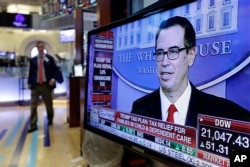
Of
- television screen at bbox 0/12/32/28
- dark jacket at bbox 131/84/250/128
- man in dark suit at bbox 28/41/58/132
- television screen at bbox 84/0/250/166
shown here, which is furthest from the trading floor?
television screen at bbox 0/12/32/28

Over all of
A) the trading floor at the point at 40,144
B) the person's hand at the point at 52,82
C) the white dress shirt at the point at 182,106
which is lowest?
the trading floor at the point at 40,144

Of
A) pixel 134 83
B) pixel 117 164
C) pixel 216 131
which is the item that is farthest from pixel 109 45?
pixel 117 164

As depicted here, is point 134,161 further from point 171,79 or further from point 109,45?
point 171,79

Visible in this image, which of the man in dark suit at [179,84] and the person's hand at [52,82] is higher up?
the man in dark suit at [179,84]

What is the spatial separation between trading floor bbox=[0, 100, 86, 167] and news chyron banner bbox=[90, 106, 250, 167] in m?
1.85

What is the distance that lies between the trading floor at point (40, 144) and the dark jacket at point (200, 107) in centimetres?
198

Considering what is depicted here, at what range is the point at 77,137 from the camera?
15.0 ft

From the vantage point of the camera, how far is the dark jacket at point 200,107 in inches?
35.7

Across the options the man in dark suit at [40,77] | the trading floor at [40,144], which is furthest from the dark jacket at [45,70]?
the trading floor at [40,144]

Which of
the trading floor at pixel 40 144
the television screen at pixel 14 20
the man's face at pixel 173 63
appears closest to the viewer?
the man's face at pixel 173 63

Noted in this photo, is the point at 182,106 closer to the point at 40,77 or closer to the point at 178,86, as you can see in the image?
the point at 178,86

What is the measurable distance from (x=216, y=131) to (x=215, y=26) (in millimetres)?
360

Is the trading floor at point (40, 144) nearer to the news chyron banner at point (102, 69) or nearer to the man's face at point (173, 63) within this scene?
the news chyron banner at point (102, 69)

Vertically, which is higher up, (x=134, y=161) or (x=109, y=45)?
(x=109, y=45)
